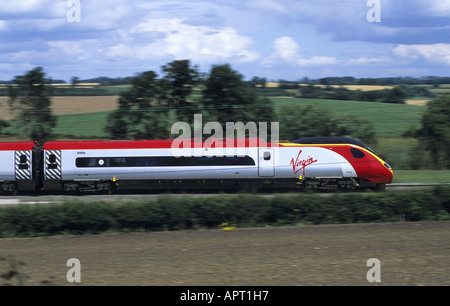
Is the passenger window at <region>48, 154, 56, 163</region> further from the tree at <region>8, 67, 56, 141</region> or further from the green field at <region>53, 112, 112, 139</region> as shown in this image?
the tree at <region>8, 67, 56, 141</region>

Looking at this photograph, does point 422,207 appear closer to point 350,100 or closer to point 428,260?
point 428,260

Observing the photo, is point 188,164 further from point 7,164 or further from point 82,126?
point 82,126

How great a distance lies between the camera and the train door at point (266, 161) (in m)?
27.3

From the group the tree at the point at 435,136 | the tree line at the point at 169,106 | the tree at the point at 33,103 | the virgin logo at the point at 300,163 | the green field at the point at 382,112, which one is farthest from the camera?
the green field at the point at 382,112

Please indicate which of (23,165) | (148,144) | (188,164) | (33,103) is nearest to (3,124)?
(33,103)

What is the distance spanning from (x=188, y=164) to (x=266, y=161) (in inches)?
170

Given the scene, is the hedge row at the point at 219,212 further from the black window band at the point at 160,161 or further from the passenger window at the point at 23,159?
the passenger window at the point at 23,159

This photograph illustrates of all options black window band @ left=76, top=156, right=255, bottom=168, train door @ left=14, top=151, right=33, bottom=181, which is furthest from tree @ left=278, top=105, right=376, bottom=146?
train door @ left=14, top=151, right=33, bottom=181

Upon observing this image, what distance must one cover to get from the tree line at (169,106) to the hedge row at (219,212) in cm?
2649

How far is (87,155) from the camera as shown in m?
27.5

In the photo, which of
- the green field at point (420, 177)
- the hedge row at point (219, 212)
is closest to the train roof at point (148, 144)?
the hedge row at point (219, 212)
